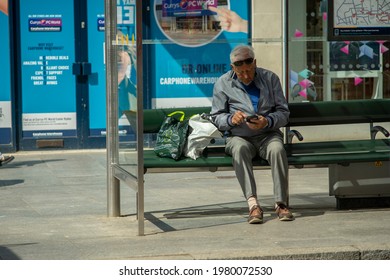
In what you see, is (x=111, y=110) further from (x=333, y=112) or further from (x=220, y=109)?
(x=333, y=112)

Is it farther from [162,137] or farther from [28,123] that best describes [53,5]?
[162,137]

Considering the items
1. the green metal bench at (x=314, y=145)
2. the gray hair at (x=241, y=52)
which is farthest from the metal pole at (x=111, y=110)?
the gray hair at (x=241, y=52)

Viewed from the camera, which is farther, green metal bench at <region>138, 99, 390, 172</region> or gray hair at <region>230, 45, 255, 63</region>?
gray hair at <region>230, 45, 255, 63</region>

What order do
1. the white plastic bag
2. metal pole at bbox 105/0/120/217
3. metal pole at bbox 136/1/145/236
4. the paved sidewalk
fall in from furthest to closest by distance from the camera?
metal pole at bbox 105/0/120/217 < the white plastic bag < metal pole at bbox 136/1/145/236 < the paved sidewalk

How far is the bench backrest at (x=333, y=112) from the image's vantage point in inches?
334

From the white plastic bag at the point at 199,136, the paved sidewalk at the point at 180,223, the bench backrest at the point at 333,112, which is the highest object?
the bench backrest at the point at 333,112

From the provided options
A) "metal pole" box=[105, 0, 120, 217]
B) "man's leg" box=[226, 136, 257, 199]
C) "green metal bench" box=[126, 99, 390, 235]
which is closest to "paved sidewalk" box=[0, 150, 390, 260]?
"metal pole" box=[105, 0, 120, 217]

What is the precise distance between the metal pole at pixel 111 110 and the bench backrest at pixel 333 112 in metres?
0.44

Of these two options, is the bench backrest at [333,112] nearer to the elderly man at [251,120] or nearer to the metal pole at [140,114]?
→ the elderly man at [251,120]

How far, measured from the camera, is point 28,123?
13156 millimetres

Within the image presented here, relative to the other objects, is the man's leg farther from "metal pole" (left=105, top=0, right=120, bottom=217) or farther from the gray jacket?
"metal pole" (left=105, top=0, right=120, bottom=217)

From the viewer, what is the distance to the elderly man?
7582mm

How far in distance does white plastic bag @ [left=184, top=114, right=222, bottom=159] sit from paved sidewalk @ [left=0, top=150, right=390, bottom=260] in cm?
61

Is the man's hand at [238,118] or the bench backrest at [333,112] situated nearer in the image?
the man's hand at [238,118]
